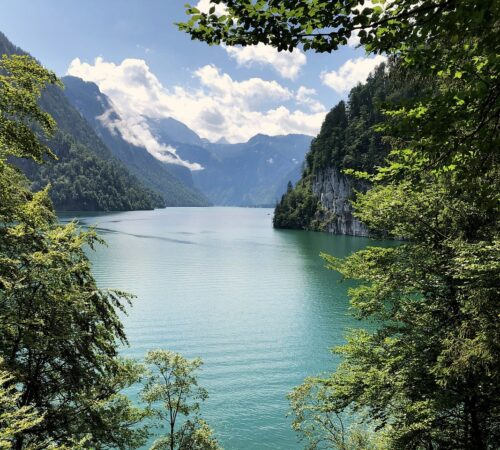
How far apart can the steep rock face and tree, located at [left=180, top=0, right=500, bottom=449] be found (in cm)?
11573

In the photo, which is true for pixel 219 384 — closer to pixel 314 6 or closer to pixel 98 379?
pixel 98 379

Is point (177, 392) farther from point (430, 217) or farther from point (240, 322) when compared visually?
point (240, 322)

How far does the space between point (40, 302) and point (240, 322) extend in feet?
103

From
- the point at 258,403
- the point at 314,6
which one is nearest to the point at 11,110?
the point at 314,6

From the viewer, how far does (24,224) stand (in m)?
10.8

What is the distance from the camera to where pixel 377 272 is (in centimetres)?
1484

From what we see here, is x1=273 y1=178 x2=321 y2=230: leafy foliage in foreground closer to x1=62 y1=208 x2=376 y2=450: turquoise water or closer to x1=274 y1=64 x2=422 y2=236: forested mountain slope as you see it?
x1=274 y1=64 x2=422 y2=236: forested mountain slope

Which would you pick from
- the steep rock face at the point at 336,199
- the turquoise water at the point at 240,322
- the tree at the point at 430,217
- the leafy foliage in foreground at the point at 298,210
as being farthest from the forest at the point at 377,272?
the leafy foliage in foreground at the point at 298,210

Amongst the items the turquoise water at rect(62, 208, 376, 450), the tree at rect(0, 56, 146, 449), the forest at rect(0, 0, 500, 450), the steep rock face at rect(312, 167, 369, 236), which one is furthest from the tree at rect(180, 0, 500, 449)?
the steep rock face at rect(312, 167, 369, 236)

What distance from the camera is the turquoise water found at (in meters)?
23.7

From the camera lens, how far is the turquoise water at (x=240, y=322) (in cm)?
2372

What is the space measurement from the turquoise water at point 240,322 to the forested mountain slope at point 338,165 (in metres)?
64.1

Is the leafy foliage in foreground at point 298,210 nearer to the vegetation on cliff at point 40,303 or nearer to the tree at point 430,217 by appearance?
the tree at point 430,217

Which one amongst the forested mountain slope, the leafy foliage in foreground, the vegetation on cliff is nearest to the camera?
the vegetation on cliff
